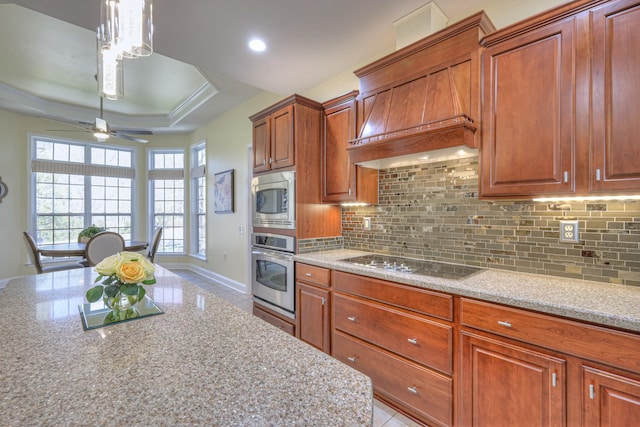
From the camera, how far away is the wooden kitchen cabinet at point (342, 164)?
256 centimetres

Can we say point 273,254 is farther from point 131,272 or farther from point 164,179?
point 164,179

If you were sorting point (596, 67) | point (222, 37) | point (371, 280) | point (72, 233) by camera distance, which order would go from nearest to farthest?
1. point (596, 67)
2. point (371, 280)
3. point (222, 37)
4. point (72, 233)

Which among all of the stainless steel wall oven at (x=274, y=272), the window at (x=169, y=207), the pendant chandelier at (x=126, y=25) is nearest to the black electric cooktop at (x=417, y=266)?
the stainless steel wall oven at (x=274, y=272)

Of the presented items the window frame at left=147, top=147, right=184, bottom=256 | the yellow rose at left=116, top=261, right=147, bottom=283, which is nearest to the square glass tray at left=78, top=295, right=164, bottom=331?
the yellow rose at left=116, top=261, right=147, bottom=283

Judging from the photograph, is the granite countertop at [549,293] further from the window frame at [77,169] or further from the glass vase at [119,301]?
the window frame at [77,169]

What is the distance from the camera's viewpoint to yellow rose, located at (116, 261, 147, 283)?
1032 mm

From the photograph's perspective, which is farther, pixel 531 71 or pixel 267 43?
pixel 267 43

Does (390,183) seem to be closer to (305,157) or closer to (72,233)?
(305,157)

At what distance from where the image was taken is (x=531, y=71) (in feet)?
5.26

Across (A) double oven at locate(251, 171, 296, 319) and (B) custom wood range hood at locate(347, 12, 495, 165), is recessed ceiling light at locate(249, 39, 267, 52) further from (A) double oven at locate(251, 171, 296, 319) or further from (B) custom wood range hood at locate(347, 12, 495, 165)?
(A) double oven at locate(251, 171, 296, 319)

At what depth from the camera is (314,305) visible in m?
2.42

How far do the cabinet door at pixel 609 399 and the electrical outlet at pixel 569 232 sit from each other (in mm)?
766

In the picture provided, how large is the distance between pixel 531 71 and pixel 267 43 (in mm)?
1944

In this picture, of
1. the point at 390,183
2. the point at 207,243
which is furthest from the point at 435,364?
the point at 207,243
